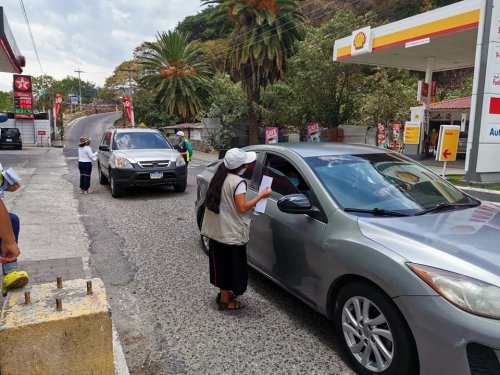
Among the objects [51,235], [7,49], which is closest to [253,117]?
[7,49]

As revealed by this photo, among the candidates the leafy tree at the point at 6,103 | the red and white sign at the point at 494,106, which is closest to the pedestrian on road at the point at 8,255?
the red and white sign at the point at 494,106

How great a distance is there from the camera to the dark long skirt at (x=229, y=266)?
12.4ft

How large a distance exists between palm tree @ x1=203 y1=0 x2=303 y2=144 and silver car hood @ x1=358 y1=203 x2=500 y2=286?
22.6 m

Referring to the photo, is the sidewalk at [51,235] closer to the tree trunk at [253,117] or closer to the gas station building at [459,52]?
the gas station building at [459,52]

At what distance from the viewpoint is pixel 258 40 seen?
24.5 m

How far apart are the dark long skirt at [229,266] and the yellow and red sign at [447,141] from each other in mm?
7768

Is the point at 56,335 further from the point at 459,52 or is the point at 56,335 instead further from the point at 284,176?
the point at 459,52

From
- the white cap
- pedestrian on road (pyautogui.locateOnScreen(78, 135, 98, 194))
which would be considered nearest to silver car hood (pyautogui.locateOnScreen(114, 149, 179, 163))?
pedestrian on road (pyautogui.locateOnScreen(78, 135, 98, 194))

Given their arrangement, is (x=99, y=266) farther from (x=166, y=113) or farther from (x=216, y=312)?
(x=166, y=113)

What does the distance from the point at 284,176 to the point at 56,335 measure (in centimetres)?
242

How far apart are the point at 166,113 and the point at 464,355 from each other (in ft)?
145

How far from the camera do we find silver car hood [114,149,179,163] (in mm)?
9436

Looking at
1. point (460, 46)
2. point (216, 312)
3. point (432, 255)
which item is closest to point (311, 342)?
point (216, 312)

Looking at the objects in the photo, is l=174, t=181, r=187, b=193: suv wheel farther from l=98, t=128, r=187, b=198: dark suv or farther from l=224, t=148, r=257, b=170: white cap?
l=224, t=148, r=257, b=170: white cap
